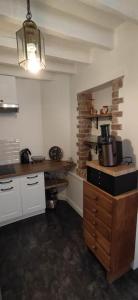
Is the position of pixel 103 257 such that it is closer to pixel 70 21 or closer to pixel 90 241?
pixel 90 241

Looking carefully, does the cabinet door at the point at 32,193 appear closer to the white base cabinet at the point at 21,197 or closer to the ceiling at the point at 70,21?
the white base cabinet at the point at 21,197

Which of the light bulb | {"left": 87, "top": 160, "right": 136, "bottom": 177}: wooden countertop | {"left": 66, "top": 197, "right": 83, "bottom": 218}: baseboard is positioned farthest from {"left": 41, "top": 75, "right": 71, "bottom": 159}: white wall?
the light bulb

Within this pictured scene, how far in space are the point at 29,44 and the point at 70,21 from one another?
0.68 metres

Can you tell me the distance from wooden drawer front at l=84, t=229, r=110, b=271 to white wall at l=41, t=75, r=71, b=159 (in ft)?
4.95

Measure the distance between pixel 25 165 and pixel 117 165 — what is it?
1.78m

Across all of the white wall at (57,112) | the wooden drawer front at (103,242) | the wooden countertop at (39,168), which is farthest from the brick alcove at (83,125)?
the wooden drawer front at (103,242)

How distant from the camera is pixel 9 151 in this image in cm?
296

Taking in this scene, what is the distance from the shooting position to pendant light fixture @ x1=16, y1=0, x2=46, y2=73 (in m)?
1.01

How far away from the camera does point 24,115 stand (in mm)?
3041

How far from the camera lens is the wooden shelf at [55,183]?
2896mm

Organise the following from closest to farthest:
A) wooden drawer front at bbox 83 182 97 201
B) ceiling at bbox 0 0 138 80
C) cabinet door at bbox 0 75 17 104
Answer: ceiling at bbox 0 0 138 80 → wooden drawer front at bbox 83 182 97 201 → cabinet door at bbox 0 75 17 104

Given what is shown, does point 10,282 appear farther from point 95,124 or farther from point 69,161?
point 95,124

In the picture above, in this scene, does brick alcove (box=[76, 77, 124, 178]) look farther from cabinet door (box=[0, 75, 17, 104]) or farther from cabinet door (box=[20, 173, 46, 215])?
cabinet door (box=[0, 75, 17, 104])

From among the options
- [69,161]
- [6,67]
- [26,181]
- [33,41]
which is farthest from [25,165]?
Result: [33,41]
